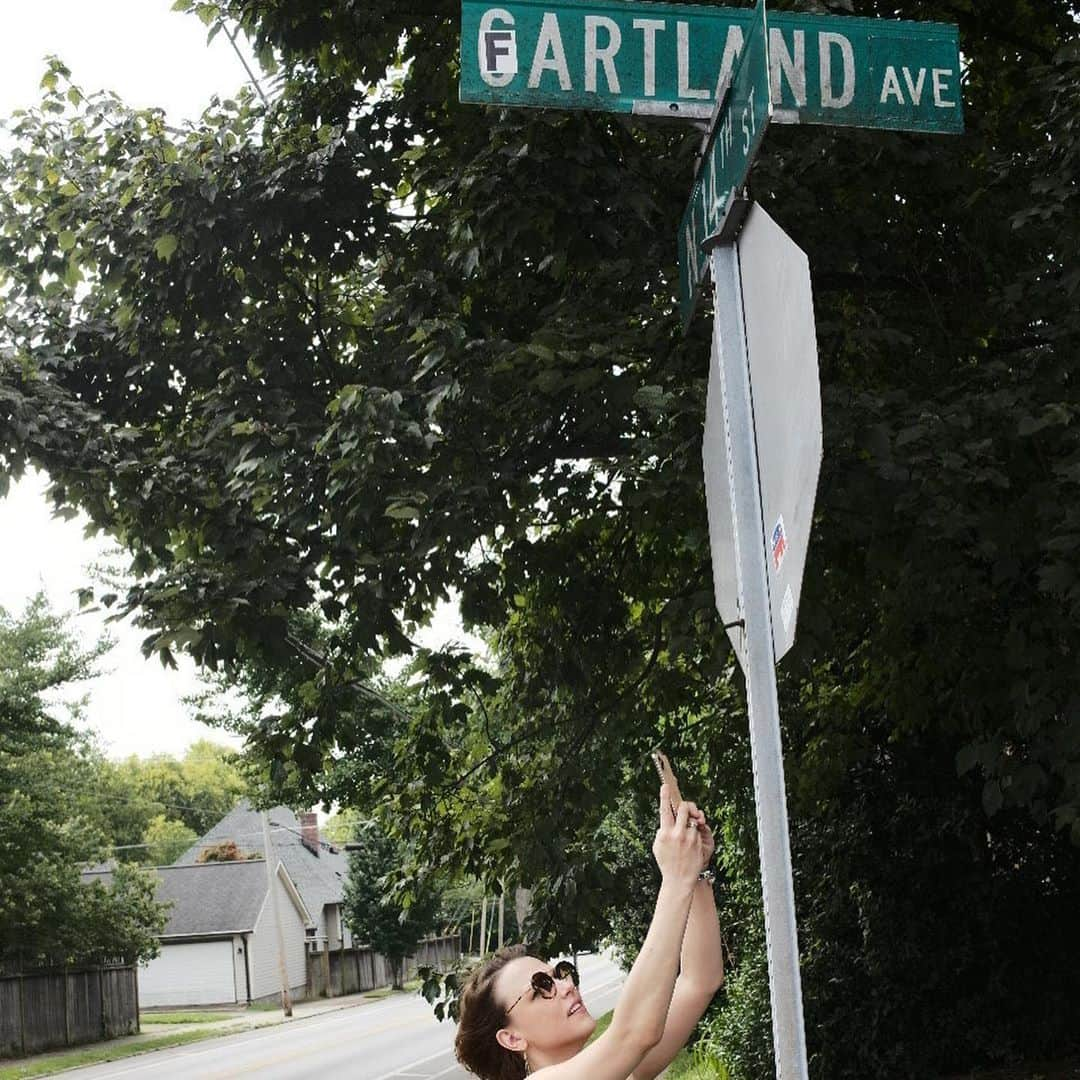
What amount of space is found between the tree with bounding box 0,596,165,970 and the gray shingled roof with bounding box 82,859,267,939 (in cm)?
1724

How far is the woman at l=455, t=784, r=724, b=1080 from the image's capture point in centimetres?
224

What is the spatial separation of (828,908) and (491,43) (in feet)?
33.7

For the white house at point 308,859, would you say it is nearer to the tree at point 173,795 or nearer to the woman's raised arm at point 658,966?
the tree at point 173,795

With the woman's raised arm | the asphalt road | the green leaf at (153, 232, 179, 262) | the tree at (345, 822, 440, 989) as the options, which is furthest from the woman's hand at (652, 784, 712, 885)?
the tree at (345, 822, 440, 989)

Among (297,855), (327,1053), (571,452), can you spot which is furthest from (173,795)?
(571,452)

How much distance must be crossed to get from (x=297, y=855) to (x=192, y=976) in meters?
14.4

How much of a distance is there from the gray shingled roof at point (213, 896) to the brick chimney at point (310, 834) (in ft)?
39.0

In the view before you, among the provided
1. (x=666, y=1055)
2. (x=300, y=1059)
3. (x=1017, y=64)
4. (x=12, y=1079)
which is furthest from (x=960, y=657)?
(x=12, y=1079)

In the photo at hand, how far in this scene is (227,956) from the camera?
53.3m

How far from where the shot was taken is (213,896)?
185 ft

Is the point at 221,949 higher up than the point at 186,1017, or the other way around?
the point at 221,949

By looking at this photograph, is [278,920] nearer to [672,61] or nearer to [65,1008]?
[65,1008]

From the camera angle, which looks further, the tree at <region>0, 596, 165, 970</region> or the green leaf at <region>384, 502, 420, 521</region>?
the tree at <region>0, 596, 165, 970</region>

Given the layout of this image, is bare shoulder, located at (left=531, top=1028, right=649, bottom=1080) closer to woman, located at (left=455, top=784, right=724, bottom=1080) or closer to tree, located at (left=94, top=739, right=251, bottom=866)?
woman, located at (left=455, top=784, right=724, bottom=1080)
